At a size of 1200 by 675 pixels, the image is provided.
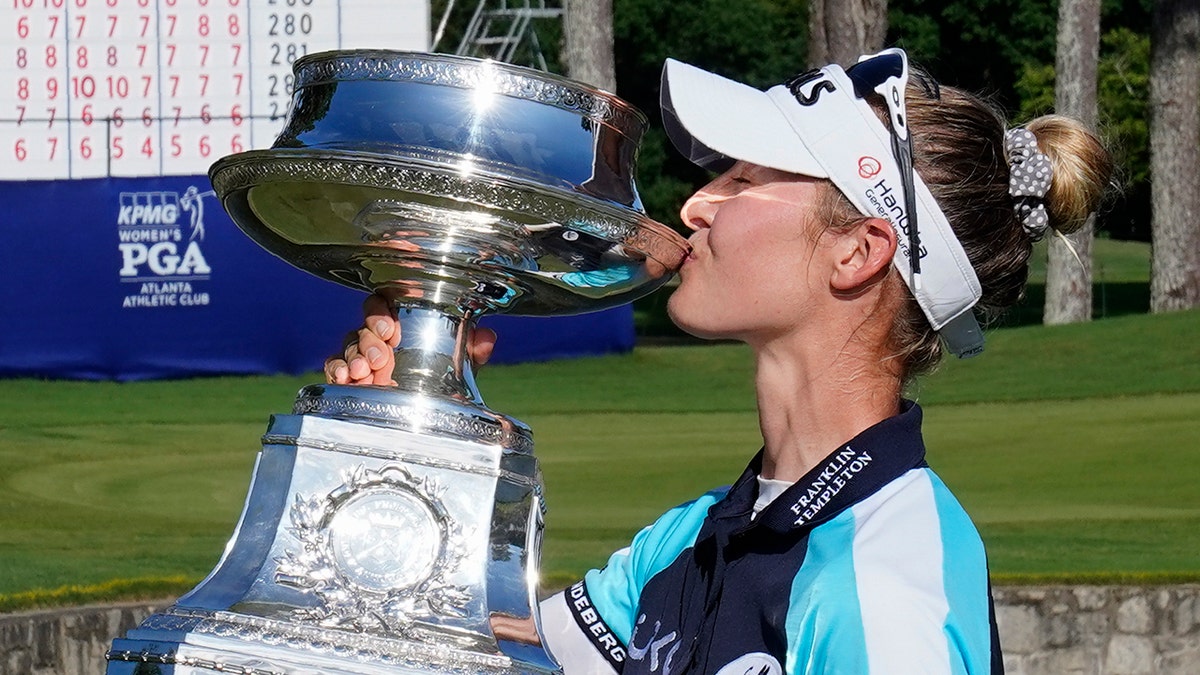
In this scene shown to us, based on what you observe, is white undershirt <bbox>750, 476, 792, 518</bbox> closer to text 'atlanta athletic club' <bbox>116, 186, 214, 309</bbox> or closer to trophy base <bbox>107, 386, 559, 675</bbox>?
trophy base <bbox>107, 386, 559, 675</bbox>

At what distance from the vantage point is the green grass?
6.68 meters

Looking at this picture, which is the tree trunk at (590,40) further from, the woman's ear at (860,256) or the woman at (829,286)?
the woman's ear at (860,256)

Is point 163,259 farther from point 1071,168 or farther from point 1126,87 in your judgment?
point 1126,87

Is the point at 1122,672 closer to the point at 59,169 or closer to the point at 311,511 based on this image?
the point at 311,511

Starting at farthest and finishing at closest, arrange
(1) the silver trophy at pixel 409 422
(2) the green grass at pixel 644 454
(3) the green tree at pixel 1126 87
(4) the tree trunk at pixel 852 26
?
(3) the green tree at pixel 1126 87, (4) the tree trunk at pixel 852 26, (2) the green grass at pixel 644 454, (1) the silver trophy at pixel 409 422

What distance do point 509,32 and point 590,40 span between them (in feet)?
9.39

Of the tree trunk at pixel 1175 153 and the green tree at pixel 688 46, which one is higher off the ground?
the green tree at pixel 688 46

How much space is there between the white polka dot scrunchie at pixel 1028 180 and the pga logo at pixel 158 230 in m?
12.8

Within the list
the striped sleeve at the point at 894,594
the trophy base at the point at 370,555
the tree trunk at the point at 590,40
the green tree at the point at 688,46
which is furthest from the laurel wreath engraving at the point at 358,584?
the green tree at the point at 688,46

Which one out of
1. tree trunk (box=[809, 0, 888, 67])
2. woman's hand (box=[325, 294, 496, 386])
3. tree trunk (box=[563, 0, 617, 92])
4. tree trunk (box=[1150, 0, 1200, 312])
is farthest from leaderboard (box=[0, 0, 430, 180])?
woman's hand (box=[325, 294, 496, 386])

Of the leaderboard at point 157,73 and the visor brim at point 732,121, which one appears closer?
the visor brim at point 732,121

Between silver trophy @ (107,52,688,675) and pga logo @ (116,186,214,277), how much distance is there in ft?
40.9

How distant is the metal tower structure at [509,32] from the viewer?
70.0 ft

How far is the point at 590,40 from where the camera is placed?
61.4 ft
